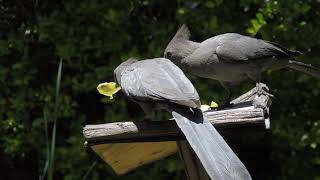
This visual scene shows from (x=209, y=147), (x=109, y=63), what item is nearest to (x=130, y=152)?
(x=209, y=147)

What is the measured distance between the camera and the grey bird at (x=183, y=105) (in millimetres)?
2355

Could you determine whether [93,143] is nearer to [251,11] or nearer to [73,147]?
[73,147]

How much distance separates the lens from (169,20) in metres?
4.70

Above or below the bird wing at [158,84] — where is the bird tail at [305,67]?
below

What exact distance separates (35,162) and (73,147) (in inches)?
19.0

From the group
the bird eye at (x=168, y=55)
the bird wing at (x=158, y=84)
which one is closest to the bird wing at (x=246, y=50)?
the bird eye at (x=168, y=55)

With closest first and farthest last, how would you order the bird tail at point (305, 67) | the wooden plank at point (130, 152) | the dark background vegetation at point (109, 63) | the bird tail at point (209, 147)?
1. the bird tail at point (209, 147)
2. the wooden plank at point (130, 152)
3. the bird tail at point (305, 67)
4. the dark background vegetation at point (109, 63)

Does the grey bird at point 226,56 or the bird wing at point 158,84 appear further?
the grey bird at point 226,56

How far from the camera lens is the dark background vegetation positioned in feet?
14.5

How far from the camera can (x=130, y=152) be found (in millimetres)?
3080

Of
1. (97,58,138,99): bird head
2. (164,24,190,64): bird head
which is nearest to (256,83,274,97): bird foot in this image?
(164,24,190,64): bird head

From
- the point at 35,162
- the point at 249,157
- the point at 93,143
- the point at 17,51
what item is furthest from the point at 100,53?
the point at 93,143

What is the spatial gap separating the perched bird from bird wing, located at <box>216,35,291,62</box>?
40 centimetres

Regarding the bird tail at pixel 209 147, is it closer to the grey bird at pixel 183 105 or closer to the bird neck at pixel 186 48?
the grey bird at pixel 183 105
